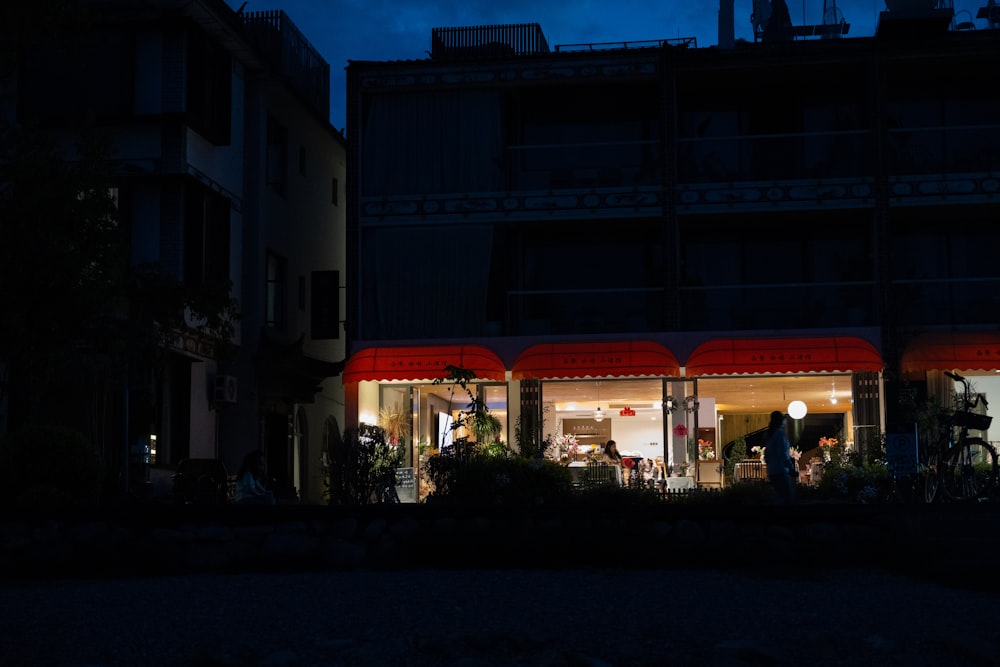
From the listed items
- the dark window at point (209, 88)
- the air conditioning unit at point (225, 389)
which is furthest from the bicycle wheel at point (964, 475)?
the dark window at point (209, 88)

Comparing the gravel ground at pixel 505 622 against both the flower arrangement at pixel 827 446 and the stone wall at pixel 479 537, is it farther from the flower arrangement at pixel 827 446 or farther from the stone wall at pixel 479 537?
the flower arrangement at pixel 827 446

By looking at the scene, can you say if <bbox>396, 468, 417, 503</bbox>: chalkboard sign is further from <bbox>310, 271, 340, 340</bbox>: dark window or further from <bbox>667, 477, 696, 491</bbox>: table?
<bbox>667, 477, 696, 491</bbox>: table

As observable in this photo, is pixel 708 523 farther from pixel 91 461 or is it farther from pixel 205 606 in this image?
pixel 91 461

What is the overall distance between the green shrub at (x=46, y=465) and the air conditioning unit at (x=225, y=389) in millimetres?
9251

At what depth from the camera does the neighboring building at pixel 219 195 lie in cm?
2497

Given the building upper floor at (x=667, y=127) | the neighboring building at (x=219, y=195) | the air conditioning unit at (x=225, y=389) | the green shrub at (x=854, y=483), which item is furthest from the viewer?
the building upper floor at (x=667, y=127)

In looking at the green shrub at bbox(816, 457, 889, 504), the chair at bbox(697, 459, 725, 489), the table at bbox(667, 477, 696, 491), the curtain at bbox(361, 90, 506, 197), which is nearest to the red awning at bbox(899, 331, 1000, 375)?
the chair at bbox(697, 459, 725, 489)

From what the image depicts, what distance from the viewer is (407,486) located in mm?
26906

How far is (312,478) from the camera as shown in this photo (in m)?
31.9

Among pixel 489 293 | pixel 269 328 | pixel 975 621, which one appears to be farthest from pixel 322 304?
pixel 975 621

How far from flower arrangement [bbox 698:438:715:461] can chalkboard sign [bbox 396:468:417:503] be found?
17.8ft

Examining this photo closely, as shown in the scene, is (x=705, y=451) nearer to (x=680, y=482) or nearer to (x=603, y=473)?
(x=680, y=482)

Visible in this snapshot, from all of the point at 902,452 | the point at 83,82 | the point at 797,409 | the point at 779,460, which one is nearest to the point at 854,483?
the point at 902,452

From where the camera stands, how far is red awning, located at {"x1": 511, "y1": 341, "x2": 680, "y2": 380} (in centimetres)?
2614
